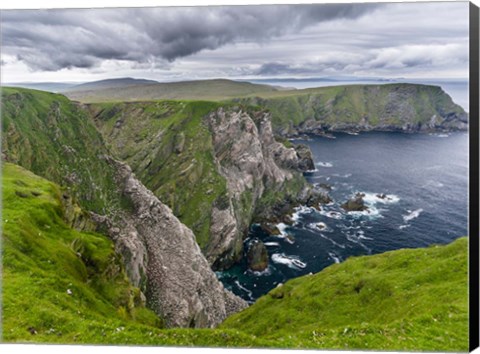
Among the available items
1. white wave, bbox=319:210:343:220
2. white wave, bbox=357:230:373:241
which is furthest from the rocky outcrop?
white wave, bbox=357:230:373:241

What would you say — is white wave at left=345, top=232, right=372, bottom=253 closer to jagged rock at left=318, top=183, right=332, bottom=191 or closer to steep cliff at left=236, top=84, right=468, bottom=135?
jagged rock at left=318, top=183, right=332, bottom=191

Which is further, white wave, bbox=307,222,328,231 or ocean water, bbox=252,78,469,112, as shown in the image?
white wave, bbox=307,222,328,231

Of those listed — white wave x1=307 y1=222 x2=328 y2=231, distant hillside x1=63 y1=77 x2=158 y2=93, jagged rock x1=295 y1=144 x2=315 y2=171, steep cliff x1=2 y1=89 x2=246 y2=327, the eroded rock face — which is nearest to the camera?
distant hillside x1=63 y1=77 x2=158 y2=93

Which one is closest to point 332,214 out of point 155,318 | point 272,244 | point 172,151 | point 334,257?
point 272,244

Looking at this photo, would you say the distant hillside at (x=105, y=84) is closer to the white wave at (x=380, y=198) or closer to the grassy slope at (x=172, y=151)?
the grassy slope at (x=172, y=151)

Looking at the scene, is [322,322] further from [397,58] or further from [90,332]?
[397,58]

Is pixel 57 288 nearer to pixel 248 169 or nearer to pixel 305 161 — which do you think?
pixel 248 169

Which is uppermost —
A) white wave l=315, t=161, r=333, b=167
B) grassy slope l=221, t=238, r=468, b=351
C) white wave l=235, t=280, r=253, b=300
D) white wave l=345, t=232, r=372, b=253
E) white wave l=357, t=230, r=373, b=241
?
grassy slope l=221, t=238, r=468, b=351

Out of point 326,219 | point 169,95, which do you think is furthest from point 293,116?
point 169,95
